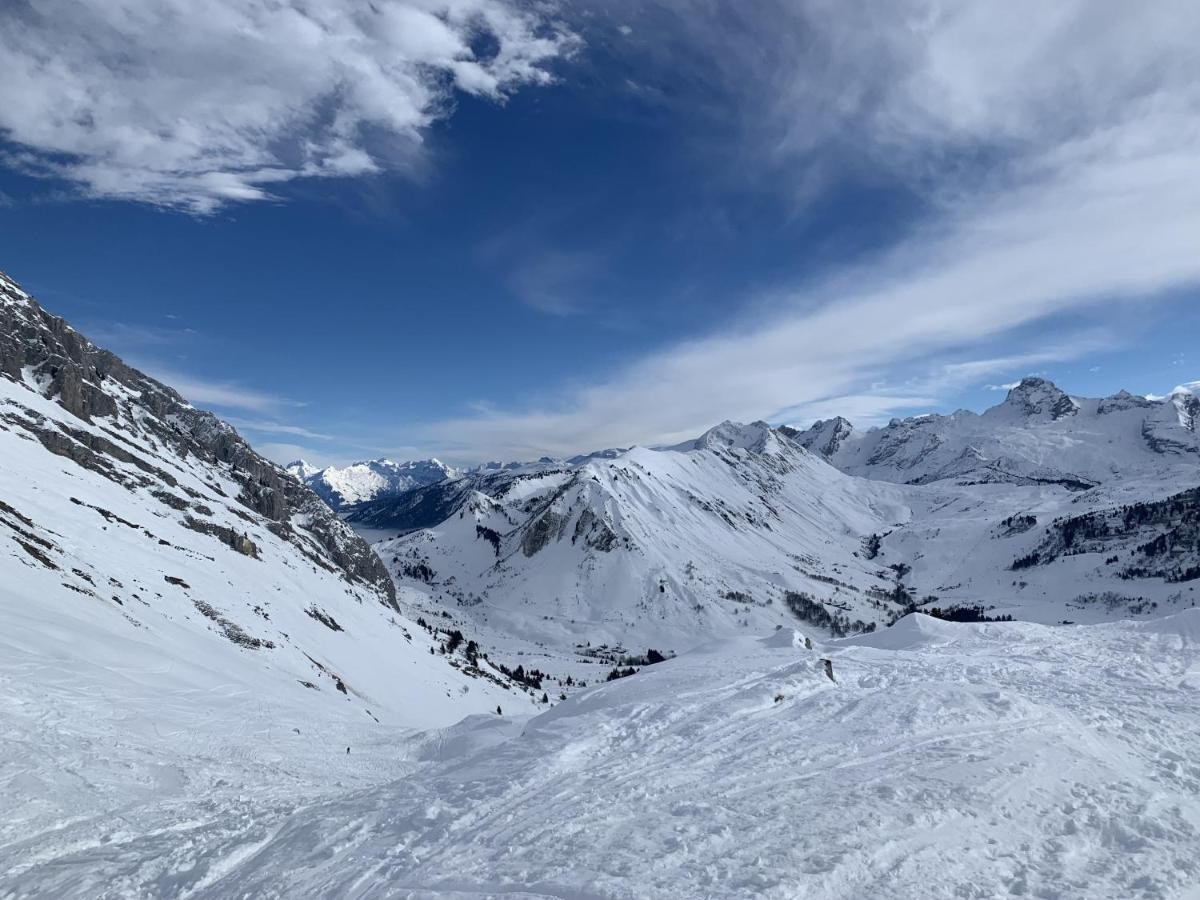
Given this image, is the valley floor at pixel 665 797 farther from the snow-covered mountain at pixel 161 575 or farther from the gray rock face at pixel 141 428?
the gray rock face at pixel 141 428

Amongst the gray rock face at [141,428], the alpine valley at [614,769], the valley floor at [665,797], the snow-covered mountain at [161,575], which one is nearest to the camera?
the valley floor at [665,797]

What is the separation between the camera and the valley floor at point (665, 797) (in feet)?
35.8

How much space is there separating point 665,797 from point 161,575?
5333 cm

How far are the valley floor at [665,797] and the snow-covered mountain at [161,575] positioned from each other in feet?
15.7

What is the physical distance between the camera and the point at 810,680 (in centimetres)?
2436

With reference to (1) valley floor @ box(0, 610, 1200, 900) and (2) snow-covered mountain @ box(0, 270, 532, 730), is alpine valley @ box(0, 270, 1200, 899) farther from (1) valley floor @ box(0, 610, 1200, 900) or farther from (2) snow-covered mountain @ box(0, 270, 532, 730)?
(2) snow-covered mountain @ box(0, 270, 532, 730)

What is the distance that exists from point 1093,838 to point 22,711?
28.6m

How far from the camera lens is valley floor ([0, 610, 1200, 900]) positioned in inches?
430

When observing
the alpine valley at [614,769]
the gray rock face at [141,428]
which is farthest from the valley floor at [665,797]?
the gray rock face at [141,428]

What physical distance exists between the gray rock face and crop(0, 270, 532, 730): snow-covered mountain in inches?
14.2

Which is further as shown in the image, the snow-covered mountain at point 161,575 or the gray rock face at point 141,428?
the gray rock face at point 141,428

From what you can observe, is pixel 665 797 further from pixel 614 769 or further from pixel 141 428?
pixel 141 428

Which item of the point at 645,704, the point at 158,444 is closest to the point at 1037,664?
the point at 645,704

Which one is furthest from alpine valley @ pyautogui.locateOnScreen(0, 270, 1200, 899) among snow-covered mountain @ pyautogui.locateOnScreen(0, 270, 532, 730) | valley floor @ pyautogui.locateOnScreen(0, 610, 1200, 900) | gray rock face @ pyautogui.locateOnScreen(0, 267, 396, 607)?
gray rock face @ pyautogui.locateOnScreen(0, 267, 396, 607)
